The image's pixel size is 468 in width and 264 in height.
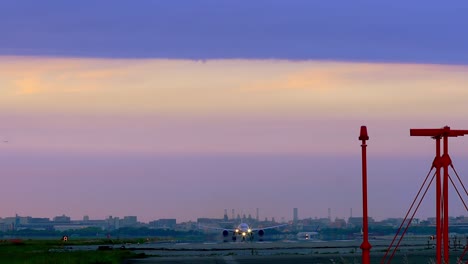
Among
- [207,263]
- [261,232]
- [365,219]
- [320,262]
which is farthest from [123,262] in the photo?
[261,232]

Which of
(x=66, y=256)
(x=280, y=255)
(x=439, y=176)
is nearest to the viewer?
(x=439, y=176)

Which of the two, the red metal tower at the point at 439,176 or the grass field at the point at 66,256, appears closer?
the red metal tower at the point at 439,176

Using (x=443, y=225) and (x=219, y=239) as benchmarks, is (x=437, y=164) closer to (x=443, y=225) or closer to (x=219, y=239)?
(x=443, y=225)

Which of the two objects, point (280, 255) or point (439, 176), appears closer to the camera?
point (439, 176)

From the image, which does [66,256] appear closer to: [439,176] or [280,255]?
[280,255]

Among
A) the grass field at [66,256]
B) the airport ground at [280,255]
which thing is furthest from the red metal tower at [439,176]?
the grass field at [66,256]

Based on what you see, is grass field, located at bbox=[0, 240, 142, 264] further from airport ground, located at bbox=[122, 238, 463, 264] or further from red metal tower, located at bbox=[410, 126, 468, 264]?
red metal tower, located at bbox=[410, 126, 468, 264]

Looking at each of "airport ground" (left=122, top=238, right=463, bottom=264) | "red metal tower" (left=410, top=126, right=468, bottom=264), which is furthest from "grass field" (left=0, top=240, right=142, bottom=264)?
"red metal tower" (left=410, top=126, right=468, bottom=264)

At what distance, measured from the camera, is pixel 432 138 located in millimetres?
21172

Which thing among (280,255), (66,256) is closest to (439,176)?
(66,256)

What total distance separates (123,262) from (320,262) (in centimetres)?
1104

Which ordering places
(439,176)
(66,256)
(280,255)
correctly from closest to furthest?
(439,176) → (66,256) → (280,255)

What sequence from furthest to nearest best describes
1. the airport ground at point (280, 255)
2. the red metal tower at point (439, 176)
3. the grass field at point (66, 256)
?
the airport ground at point (280, 255) → the grass field at point (66, 256) → the red metal tower at point (439, 176)

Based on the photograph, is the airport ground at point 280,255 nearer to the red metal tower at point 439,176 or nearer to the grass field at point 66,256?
the grass field at point 66,256
